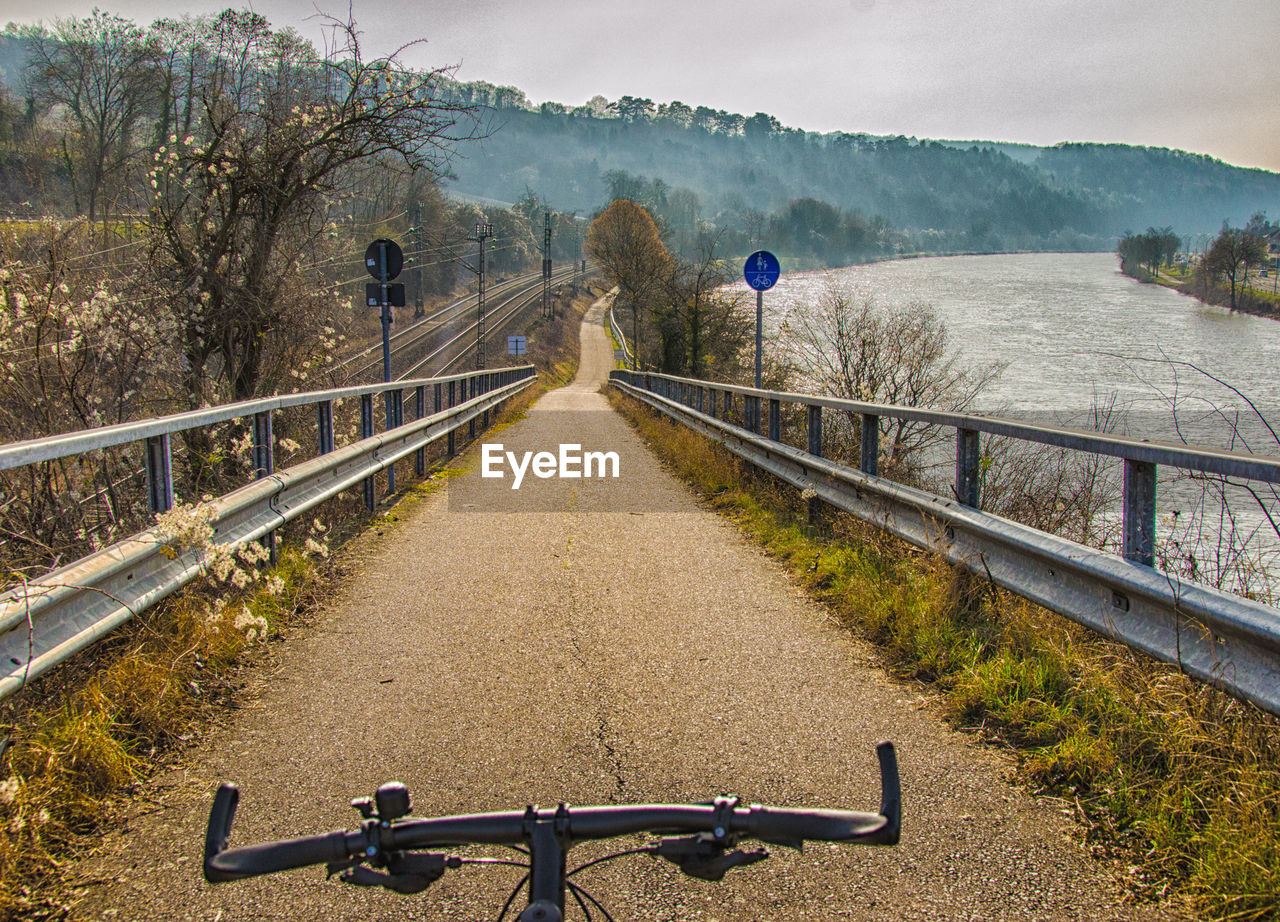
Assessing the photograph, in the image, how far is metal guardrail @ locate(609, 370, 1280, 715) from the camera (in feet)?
8.98

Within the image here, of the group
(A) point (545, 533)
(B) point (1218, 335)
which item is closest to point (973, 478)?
(A) point (545, 533)

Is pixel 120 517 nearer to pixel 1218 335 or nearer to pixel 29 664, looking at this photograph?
pixel 29 664

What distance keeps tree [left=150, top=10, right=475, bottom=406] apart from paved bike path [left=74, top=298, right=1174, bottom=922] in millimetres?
3811

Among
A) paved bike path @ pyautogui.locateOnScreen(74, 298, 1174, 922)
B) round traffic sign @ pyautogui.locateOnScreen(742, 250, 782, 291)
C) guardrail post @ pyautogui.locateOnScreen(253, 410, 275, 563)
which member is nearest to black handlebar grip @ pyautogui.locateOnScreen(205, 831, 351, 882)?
paved bike path @ pyautogui.locateOnScreen(74, 298, 1174, 922)

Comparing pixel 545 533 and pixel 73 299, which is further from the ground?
pixel 73 299

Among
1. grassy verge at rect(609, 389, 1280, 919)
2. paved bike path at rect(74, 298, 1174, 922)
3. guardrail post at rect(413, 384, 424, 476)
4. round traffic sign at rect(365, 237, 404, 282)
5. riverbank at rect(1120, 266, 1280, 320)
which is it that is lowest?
paved bike path at rect(74, 298, 1174, 922)

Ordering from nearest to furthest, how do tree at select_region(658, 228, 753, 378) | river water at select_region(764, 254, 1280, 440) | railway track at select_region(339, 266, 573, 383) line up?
river water at select_region(764, 254, 1280, 440) < tree at select_region(658, 228, 753, 378) < railway track at select_region(339, 266, 573, 383)

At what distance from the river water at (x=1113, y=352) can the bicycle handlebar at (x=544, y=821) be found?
430cm

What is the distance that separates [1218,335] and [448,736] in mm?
35966

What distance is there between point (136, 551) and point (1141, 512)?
13.4ft

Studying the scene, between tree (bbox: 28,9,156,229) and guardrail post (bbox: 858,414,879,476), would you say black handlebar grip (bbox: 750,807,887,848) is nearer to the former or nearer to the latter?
guardrail post (bbox: 858,414,879,476)

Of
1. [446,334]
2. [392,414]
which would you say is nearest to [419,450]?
[392,414]

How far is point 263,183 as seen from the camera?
8.99m

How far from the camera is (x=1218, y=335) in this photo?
31391 mm
